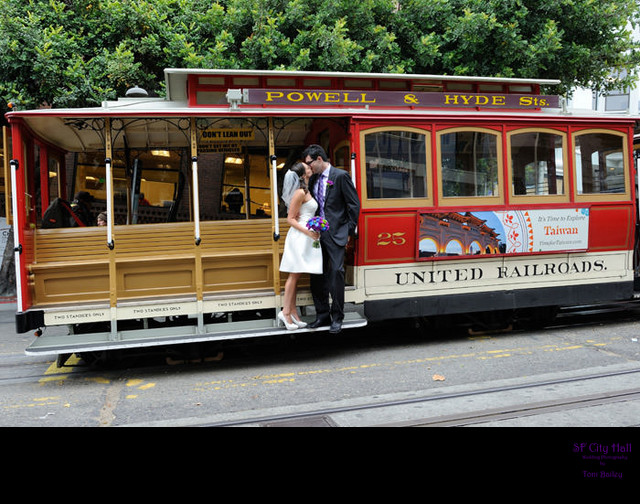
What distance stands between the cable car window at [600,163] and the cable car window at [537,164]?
27 centimetres

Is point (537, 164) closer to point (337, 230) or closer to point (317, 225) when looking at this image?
point (337, 230)

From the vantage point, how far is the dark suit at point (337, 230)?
5.88m

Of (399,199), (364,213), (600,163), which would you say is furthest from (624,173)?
(364,213)

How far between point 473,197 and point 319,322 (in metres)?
2.44

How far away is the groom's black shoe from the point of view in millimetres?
5970

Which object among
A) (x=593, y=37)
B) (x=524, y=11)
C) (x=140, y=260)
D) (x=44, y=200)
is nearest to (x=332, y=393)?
(x=140, y=260)

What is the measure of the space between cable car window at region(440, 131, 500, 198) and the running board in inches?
82.8

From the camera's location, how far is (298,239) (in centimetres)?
589

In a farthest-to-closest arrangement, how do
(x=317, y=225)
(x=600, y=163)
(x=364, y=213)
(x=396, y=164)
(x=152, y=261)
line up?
(x=600, y=163), (x=396, y=164), (x=364, y=213), (x=152, y=261), (x=317, y=225)

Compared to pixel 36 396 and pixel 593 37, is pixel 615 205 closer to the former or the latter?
pixel 593 37

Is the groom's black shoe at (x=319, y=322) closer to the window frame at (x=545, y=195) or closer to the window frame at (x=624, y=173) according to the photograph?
the window frame at (x=545, y=195)

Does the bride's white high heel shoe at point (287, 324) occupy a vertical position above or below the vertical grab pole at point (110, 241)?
below

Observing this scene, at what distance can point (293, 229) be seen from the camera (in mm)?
5918

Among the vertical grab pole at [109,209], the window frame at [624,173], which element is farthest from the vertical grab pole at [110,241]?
the window frame at [624,173]
